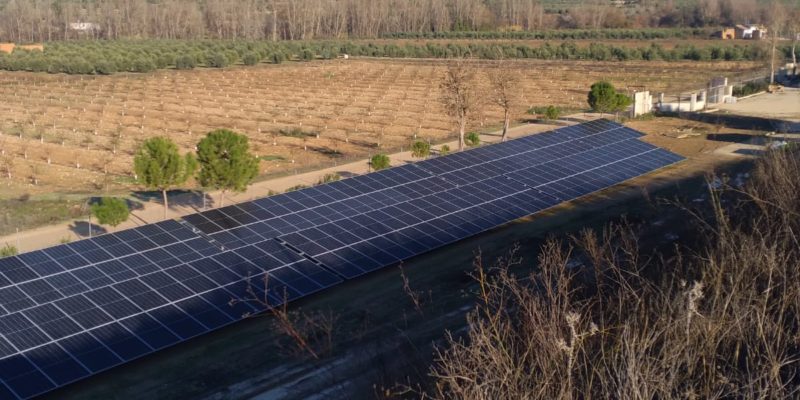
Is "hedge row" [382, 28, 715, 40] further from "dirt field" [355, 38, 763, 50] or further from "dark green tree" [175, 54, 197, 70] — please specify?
"dark green tree" [175, 54, 197, 70]

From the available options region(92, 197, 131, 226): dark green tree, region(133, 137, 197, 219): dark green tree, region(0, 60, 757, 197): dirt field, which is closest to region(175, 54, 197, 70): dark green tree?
region(0, 60, 757, 197): dirt field

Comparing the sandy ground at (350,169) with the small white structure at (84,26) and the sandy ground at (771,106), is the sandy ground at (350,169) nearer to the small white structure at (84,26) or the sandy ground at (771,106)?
the sandy ground at (771,106)

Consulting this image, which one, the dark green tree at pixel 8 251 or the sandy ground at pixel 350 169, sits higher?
the sandy ground at pixel 350 169

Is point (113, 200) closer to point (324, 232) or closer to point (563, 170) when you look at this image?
point (324, 232)

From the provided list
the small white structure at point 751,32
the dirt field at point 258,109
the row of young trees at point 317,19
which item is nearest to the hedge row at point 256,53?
the dirt field at point 258,109

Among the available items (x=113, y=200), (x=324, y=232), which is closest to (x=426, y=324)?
(x=324, y=232)

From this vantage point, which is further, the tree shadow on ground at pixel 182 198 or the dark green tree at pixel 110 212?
the tree shadow on ground at pixel 182 198

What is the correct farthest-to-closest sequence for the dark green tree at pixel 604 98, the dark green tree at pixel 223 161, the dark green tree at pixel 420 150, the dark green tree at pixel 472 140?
the dark green tree at pixel 604 98
the dark green tree at pixel 472 140
the dark green tree at pixel 420 150
the dark green tree at pixel 223 161
